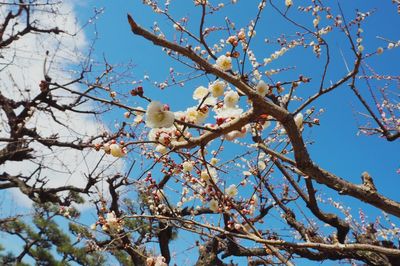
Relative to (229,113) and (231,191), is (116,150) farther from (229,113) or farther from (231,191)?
(231,191)

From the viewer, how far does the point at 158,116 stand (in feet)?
6.03

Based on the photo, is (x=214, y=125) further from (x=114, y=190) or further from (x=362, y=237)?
(x=114, y=190)

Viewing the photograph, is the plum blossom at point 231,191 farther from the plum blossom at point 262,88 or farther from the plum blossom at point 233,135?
the plum blossom at point 262,88

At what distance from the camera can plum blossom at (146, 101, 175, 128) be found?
181 cm

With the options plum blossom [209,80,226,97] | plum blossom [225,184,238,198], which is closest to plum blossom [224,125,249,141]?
plum blossom [209,80,226,97]

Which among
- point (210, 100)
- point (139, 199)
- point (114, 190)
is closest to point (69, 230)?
point (139, 199)

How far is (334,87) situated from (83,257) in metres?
11.0

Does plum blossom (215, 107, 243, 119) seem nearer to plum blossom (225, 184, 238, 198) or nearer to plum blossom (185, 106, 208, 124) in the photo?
plum blossom (185, 106, 208, 124)

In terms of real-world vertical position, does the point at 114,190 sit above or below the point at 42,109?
below

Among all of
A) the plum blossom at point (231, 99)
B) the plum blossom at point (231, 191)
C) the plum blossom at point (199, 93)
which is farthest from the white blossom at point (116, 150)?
the plum blossom at point (231, 191)

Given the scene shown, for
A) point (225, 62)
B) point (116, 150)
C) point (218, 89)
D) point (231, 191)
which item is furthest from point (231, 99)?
point (231, 191)

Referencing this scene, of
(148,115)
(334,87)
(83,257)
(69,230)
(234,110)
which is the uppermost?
(69,230)

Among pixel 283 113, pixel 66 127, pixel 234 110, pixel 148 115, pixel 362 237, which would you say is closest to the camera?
pixel 148 115

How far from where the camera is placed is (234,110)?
84.3 inches
